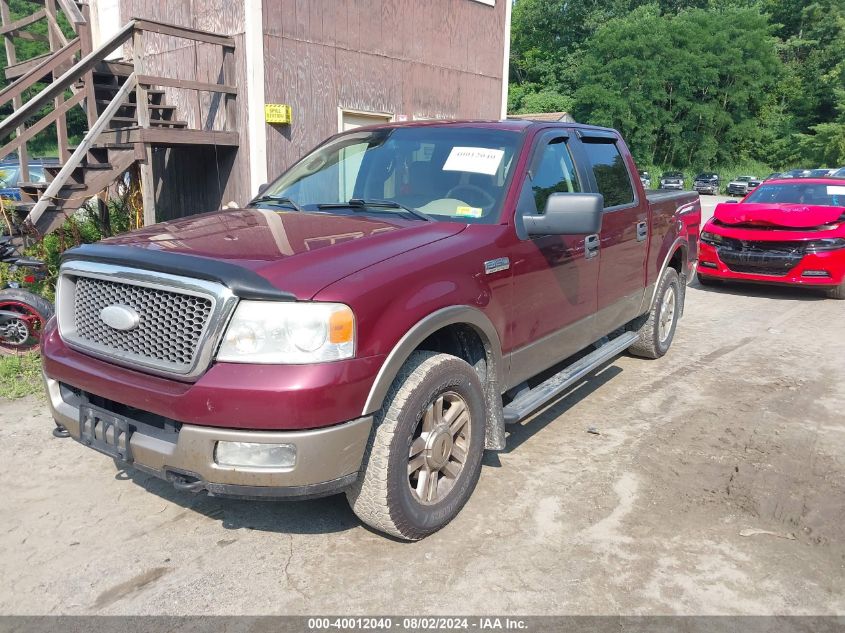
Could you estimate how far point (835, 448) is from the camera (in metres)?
4.31


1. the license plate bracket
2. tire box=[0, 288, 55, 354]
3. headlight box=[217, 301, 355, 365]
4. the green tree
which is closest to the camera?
headlight box=[217, 301, 355, 365]

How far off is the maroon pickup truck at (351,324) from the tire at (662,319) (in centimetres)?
170

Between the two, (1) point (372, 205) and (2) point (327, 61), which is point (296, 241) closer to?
(1) point (372, 205)

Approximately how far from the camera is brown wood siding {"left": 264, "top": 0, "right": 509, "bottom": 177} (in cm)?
898

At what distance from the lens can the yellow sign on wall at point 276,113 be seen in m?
8.78

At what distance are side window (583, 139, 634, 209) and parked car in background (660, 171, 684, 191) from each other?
3999 cm

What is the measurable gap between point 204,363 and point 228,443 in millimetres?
317

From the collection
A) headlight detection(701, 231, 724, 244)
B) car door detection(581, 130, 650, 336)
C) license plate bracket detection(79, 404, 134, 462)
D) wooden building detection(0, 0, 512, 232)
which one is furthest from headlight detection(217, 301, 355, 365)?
headlight detection(701, 231, 724, 244)

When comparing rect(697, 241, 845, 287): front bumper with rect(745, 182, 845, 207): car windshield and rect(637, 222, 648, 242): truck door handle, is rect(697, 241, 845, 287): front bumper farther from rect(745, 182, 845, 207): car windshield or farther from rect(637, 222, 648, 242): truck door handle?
rect(637, 222, 648, 242): truck door handle

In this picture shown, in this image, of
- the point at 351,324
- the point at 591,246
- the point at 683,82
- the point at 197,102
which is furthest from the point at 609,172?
the point at 683,82

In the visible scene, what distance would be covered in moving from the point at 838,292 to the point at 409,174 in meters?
7.35

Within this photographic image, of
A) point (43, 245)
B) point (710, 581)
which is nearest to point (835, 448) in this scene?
point (710, 581)

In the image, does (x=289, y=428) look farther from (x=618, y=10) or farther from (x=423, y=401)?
(x=618, y=10)

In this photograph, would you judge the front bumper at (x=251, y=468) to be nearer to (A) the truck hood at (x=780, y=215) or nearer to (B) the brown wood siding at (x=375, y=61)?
(B) the brown wood siding at (x=375, y=61)
